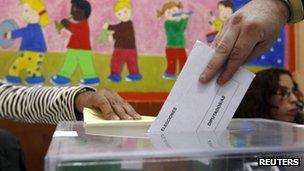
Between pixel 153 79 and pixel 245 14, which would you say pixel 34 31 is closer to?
pixel 153 79

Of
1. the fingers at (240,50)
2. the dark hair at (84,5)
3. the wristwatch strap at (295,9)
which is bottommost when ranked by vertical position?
the dark hair at (84,5)

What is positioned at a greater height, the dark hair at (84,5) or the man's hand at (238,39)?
the man's hand at (238,39)

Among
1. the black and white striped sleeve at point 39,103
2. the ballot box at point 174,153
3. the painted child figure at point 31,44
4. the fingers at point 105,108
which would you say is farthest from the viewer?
the painted child figure at point 31,44

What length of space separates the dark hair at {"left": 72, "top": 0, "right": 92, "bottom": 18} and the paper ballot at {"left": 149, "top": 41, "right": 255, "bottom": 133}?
100 centimetres

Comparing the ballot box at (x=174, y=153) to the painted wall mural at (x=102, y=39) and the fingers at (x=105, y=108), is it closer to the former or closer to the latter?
the fingers at (x=105, y=108)

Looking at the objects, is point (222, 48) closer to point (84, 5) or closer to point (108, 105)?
point (108, 105)

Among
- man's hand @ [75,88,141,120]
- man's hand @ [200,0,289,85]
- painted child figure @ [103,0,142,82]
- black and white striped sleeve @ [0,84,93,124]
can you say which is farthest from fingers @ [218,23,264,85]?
painted child figure @ [103,0,142,82]

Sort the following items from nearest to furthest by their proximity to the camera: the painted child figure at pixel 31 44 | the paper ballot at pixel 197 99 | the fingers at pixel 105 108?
the paper ballot at pixel 197 99 < the fingers at pixel 105 108 < the painted child figure at pixel 31 44

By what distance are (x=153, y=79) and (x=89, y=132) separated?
966mm

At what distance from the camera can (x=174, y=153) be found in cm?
44

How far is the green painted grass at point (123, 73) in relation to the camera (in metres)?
1.45

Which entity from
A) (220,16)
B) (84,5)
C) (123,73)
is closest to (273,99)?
(220,16)

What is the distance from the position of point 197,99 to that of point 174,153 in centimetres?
15

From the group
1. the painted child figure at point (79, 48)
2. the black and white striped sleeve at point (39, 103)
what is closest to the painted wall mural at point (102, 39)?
the painted child figure at point (79, 48)
